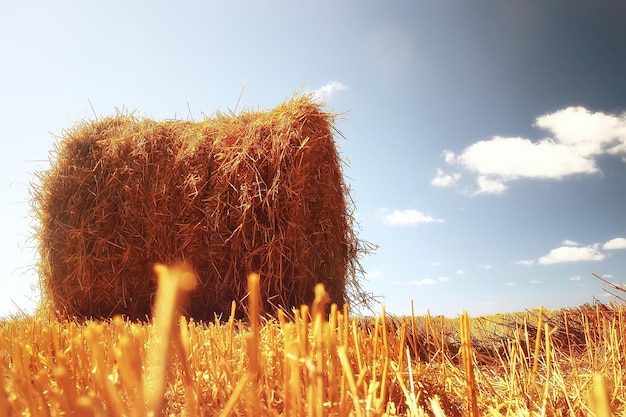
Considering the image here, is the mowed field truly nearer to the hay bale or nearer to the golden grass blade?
the golden grass blade

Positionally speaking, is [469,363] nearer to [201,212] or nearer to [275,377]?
[275,377]

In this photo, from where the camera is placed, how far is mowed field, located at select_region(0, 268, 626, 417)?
521 millimetres

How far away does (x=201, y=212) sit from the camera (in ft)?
9.69

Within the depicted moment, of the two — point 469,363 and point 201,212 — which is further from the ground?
point 201,212

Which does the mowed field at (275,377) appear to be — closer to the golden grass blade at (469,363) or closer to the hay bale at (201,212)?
the golden grass blade at (469,363)

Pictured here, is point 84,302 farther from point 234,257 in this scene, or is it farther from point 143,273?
point 234,257

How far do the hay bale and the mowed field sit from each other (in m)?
1.40

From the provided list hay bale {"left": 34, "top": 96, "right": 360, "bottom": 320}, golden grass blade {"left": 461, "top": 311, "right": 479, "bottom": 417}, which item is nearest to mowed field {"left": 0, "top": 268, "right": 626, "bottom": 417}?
golden grass blade {"left": 461, "top": 311, "right": 479, "bottom": 417}

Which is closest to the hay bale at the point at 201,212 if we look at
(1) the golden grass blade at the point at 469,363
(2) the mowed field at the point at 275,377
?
(2) the mowed field at the point at 275,377

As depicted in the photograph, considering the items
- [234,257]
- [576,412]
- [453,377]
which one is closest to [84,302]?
[234,257]

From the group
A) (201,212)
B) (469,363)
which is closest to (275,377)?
(469,363)

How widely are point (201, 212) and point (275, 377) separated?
214 centimetres

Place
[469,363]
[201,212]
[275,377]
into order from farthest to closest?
1. [201,212]
2. [275,377]
3. [469,363]

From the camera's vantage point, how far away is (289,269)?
9.24 feet
